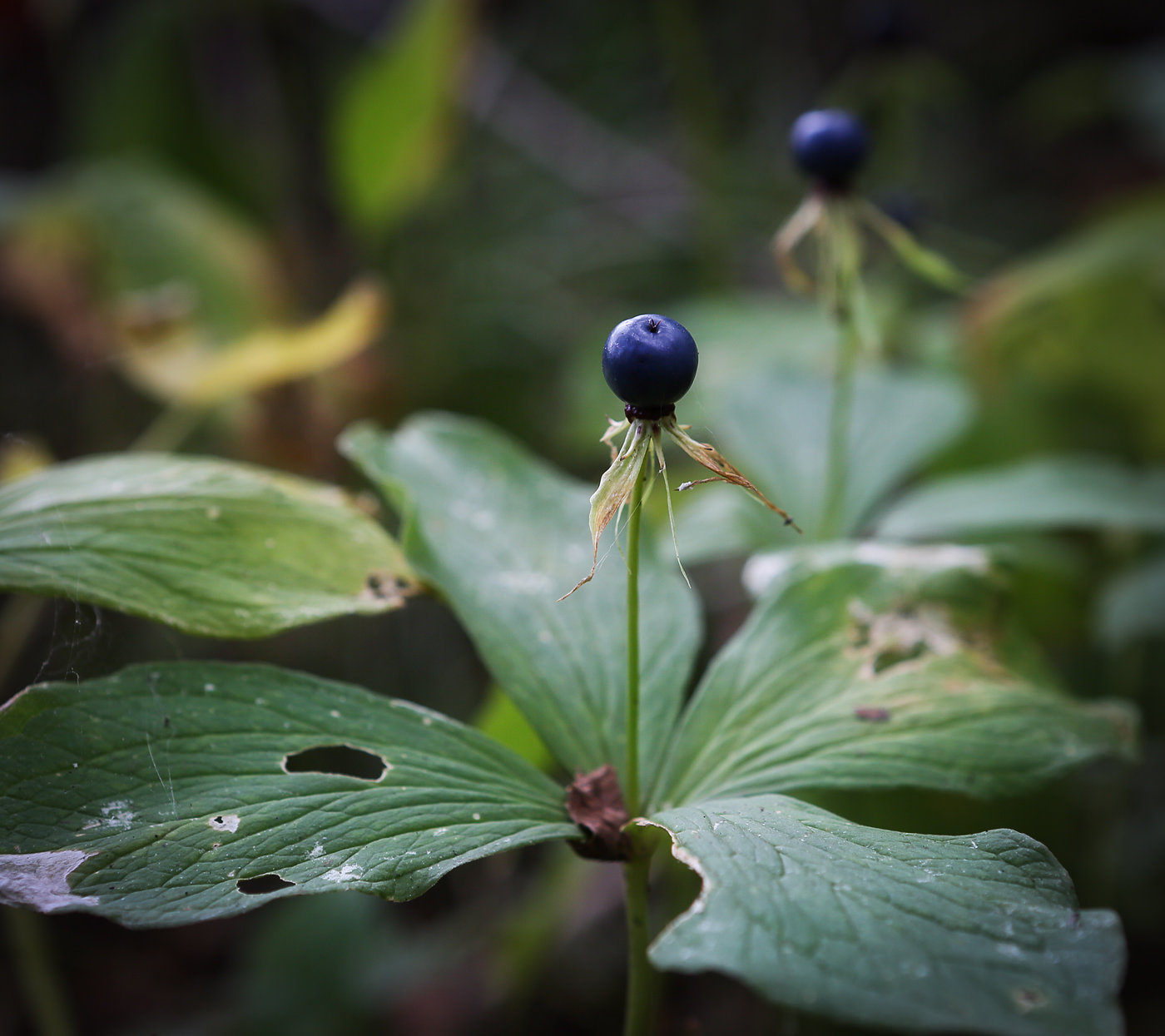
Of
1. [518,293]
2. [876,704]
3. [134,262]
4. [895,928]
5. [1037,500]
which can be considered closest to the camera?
[895,928]

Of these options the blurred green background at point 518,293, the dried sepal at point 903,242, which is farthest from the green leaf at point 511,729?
the dried sepal at point 903,242

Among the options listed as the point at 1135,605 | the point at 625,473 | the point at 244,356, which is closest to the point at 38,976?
the point at 244,356

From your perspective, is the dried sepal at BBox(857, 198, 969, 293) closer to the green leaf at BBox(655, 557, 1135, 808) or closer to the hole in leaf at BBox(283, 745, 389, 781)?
the green leaf at BBox(655, 557, 1135, 808)

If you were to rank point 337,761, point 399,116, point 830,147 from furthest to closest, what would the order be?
point 399,116, point 337,761, point 830,147

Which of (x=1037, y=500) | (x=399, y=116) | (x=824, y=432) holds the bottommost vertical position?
(x=1037, y=500)

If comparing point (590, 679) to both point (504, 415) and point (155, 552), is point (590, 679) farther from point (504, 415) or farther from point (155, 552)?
point (504, 415)

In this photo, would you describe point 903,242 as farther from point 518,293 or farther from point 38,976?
point 518,293

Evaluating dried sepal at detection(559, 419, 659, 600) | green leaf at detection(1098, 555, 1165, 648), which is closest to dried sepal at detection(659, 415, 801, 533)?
dried sepal at detection(559, 419, 659, 600)
